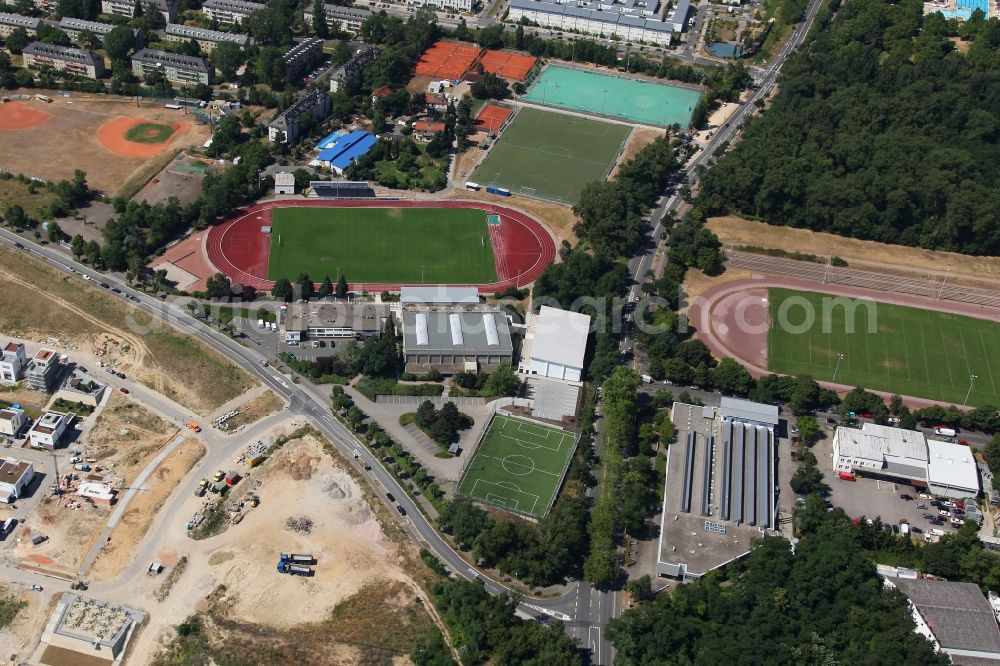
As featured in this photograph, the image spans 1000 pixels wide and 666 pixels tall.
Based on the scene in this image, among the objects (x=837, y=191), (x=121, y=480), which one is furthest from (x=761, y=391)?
(x=121, y=480)

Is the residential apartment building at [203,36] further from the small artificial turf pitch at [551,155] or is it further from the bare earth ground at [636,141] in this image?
the bare earth ground at [636,141]

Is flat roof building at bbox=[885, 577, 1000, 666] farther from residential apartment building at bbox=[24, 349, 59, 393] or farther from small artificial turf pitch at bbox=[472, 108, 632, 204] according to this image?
residential apartment building at bbox=[24, 349, 59, 393]

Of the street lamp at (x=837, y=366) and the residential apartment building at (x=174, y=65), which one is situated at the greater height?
the residential apartment building at (x=174, y=65)

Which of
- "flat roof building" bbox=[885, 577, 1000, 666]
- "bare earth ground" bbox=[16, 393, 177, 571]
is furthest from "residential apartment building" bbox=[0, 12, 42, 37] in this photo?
"flat roof building" bbox=[885, 577, 1000, 666]

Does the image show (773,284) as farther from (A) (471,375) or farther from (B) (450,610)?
→ (B) (450,610)

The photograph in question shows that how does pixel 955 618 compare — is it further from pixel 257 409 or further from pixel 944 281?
pixel 257 409

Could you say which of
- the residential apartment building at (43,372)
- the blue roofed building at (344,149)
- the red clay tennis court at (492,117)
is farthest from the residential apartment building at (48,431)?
the red clay tennis court at (492,117)
